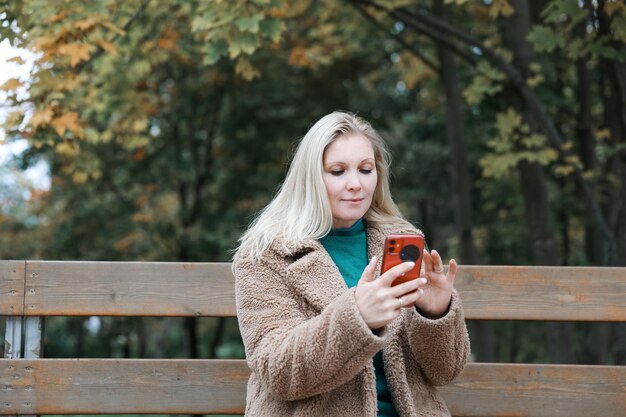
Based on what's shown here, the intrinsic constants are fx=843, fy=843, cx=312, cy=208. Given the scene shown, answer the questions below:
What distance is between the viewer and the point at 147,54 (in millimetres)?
7691

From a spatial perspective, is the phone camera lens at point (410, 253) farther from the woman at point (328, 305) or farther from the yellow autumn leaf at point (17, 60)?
the yellow autumn leaf at point (17, 60)

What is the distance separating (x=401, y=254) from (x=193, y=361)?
1.36 m

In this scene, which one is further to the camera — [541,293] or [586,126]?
[586,126]

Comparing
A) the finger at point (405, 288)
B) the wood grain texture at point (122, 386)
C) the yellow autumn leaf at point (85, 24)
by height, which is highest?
the yellow autumn leaf at point (85, 24)

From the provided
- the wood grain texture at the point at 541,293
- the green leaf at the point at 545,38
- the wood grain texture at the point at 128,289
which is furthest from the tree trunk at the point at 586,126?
the wood grain texture at the point at 128,289

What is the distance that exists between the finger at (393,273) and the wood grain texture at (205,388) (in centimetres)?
128

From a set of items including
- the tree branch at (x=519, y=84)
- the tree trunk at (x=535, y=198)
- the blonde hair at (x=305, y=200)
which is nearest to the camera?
the blonde hair at (x=305, y=200)

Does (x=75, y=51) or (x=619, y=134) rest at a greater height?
(x=75, y=51)

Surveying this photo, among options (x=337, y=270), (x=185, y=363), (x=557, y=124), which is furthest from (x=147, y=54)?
(x=337, y=270)

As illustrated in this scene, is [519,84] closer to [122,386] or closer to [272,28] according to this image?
[272,28]

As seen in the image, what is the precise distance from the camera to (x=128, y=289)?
11.0 feet

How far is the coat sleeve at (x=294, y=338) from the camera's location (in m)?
2.28

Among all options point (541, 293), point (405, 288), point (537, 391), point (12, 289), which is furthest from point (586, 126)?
point (405, 288)

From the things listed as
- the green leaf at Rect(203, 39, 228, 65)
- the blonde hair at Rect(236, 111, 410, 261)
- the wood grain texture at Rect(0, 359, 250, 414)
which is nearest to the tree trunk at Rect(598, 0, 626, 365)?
the green leaf at Rect(203, 39, 228, 65)
